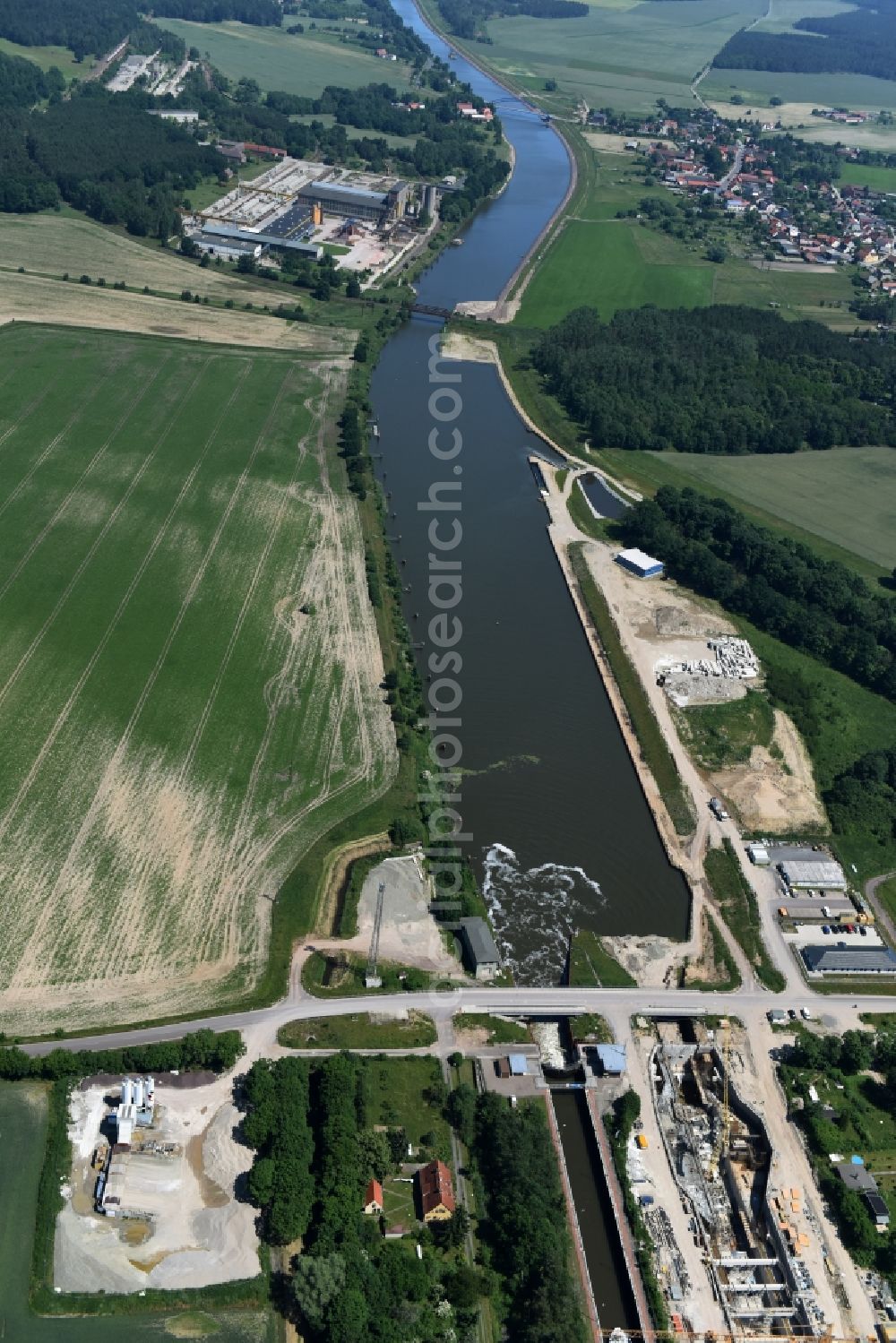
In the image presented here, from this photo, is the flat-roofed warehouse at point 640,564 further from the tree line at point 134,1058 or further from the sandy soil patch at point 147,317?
the tree line at point 134,1058

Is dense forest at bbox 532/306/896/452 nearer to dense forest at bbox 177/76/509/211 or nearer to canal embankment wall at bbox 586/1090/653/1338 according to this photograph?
dense forest at bbox 177/76/509/211

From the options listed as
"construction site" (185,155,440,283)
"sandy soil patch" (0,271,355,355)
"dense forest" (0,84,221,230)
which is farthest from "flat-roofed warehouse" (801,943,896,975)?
"dense forest" (0,84,221,230)

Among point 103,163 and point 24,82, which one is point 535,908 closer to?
point 103,163

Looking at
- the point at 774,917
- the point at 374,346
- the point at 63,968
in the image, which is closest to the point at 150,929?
the point at 63,968

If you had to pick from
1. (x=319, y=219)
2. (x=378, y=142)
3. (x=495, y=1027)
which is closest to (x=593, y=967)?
(x=495, y=1027)

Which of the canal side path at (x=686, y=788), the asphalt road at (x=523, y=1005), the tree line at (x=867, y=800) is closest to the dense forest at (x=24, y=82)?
the canal side path at (x=686, y=788)

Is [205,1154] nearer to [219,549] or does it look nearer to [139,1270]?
Result: [139,1270]
